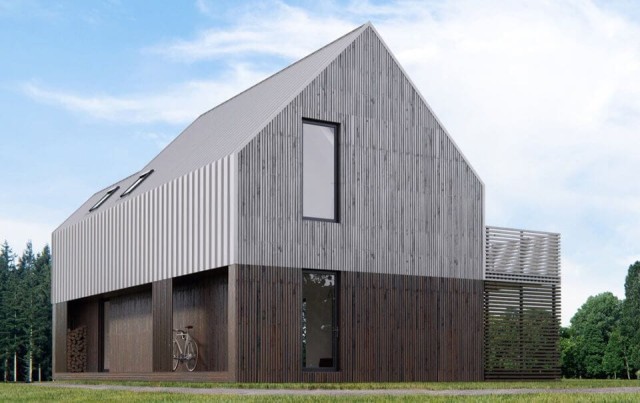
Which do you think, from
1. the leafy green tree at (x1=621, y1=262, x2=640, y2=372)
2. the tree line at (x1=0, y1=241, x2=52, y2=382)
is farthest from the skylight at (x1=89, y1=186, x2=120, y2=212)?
the leafy green tree at (x1=621, y1=262, x2=640, y2=372)

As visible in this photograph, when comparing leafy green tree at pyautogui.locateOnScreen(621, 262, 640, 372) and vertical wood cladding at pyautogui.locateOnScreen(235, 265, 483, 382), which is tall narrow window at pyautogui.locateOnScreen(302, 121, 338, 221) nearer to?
vertical wood cladding at pyautogui.locateOnScreen(235, 265, 483, 382)

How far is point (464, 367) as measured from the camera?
21.0 m

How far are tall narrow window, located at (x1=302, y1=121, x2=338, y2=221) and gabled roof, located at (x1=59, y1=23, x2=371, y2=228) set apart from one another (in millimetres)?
919

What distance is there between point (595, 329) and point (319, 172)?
53.6 meters

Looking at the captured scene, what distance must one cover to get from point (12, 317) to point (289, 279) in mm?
49067

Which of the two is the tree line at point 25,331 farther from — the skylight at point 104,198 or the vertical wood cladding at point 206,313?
the vertical wood cladding at point 206,313

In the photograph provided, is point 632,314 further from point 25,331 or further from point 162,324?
point 162,324

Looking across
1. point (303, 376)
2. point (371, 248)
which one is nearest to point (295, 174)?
point (371, 248)

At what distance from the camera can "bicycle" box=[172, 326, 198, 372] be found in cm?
2103

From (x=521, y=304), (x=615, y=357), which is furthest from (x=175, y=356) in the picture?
(x=615, y=357)

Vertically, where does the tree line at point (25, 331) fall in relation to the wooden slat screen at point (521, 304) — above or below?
below

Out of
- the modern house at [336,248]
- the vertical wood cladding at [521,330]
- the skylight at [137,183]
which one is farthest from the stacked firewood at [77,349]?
the vertical wood cladding at [521,330]

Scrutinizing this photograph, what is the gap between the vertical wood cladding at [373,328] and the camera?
59.3 feet

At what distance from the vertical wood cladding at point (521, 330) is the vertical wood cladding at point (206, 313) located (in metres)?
6.01
